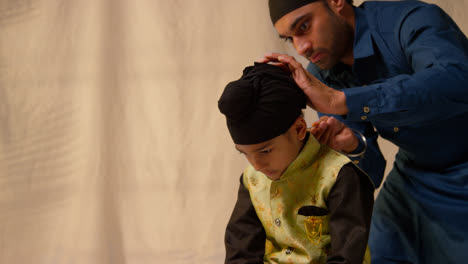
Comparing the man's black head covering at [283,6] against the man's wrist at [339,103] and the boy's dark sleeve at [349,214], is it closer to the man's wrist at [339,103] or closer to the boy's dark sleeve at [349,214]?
the man's wrist at [339,103]

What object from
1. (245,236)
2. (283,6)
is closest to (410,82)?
(283,6)

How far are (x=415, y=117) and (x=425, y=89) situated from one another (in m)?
0.09

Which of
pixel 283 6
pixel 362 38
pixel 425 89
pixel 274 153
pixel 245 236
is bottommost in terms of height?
pixel 245 236

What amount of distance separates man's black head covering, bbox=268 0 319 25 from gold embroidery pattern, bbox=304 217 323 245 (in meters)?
0.70

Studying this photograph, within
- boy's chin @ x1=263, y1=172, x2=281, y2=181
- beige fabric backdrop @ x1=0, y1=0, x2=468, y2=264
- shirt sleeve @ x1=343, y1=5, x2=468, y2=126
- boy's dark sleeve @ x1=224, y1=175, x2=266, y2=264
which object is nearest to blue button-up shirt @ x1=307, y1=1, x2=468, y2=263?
shirt sleeve @ x1=343, y1=5, x2=468, y2=126

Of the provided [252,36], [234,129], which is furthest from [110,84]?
[234,129]

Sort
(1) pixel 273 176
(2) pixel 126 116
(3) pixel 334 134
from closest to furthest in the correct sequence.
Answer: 1. (1) pixel 273 176
2. (3) pixel 334 134
3. (2) pixel 126 116

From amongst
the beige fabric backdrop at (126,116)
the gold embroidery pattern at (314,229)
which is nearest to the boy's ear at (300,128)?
the gold embroidery pattern at (314,229)

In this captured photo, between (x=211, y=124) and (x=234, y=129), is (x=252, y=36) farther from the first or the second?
(x=234, y=129)

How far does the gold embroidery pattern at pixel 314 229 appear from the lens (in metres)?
1.27

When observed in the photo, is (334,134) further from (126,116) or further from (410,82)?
(126,116)

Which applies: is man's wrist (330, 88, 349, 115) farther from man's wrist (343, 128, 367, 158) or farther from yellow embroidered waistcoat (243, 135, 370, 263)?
man's wrist (343, 128, 367, 158)

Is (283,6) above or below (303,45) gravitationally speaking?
above

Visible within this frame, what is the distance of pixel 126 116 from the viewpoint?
2.44m
